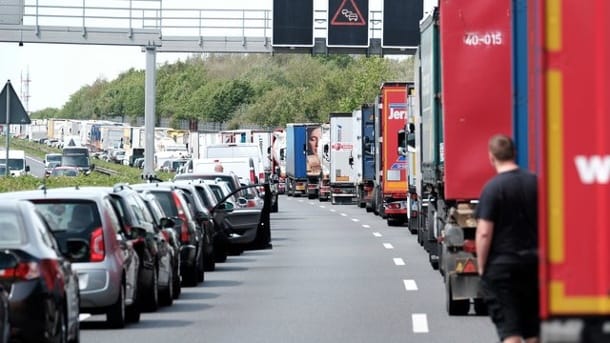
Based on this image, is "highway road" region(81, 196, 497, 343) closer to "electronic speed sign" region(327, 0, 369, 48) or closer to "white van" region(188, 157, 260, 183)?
"white van" region(188, 157, 260, 183)

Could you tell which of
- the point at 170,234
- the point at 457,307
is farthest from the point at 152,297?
the point at 457,307

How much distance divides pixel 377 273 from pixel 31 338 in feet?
40.7

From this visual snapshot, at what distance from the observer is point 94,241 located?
15.8m

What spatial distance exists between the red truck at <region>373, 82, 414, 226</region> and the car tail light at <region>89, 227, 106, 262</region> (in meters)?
20.7

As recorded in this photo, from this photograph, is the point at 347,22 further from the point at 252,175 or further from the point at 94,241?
the point at 94,241

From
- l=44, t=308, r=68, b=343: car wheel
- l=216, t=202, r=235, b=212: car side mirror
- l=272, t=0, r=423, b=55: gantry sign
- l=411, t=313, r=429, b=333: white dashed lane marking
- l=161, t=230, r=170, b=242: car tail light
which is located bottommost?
l=411, t=313, r=429, b=333: white dashed lane marking

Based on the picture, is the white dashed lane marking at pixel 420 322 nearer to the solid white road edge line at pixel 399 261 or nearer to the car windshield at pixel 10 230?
the car windshield at pixel 10 230

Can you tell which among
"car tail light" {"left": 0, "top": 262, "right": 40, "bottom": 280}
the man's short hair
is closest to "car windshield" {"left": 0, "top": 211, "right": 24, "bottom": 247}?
"car tail light" {"left": 0, "top": 262, "right": 40, "bottom": 280}

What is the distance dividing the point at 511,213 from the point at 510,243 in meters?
0.19

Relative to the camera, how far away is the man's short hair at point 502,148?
10.4 m

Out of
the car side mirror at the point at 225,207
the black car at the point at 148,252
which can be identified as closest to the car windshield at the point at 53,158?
the car side mirror at the point at 225,207

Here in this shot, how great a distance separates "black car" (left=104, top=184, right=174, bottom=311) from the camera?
57.1 ft

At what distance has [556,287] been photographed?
755 cm

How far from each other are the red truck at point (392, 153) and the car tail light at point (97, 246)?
20679 millimetres
